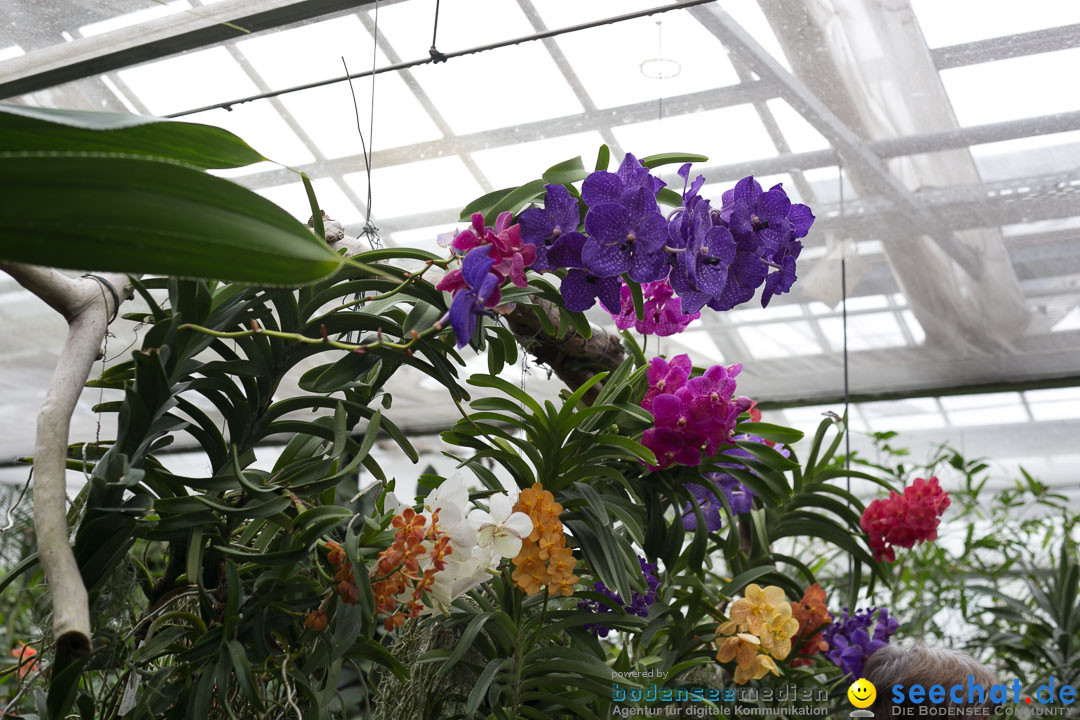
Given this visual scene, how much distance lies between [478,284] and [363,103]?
4.31ft

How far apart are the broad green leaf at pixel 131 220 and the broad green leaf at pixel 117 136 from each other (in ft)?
0.45

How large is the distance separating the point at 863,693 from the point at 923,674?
106 millimetres

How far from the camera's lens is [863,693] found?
145 cm

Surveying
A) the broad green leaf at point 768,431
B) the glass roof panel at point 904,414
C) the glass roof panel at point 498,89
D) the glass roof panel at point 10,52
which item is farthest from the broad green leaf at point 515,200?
the glass roof panel at point 904,414

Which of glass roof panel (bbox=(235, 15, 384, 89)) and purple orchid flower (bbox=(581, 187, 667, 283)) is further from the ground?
glass roof panel (bbox=(235, 15, 384, 89))

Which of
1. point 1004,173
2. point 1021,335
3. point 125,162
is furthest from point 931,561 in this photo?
point 125,162

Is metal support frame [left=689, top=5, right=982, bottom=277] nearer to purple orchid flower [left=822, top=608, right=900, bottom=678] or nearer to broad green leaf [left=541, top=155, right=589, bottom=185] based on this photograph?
broad green leaf [left=541, top=155, right=589, bottom=185]

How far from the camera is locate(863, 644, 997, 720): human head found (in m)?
1.39

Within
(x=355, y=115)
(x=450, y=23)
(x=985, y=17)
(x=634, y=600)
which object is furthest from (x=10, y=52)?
(x=985, y=17)

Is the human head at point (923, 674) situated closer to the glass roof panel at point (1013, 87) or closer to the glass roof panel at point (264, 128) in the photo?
the glass roof panel at point (1013, 87)

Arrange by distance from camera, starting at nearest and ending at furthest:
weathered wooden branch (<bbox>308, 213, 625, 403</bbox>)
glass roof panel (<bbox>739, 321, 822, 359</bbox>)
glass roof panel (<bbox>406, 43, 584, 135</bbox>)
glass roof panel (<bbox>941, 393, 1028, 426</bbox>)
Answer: weathered wooden branch (<bbox>308, 213, 625, 403</bbox>), glass roof panel (<bbox>406, 43, 584, 135</bbox>), glass roof panel (<bbox>739, 321, 822, 359</bbox>), glass roof panel (<bbox>941, 393, 1028, 426</bbox>)

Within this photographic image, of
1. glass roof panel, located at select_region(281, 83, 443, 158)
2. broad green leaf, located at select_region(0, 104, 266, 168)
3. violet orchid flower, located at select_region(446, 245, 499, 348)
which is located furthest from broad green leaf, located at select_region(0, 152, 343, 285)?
glass roof panel, located at select_region(281, 83, 443, 158)

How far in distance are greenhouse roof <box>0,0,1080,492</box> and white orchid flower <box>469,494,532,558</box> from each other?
1.76ft

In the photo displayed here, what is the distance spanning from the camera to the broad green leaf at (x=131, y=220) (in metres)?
0.39
